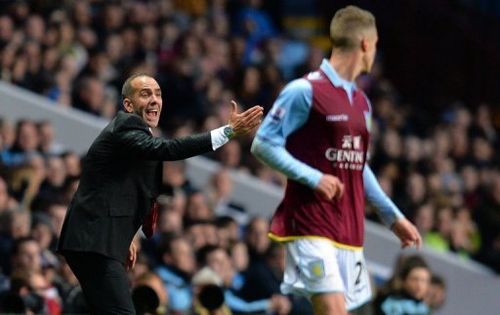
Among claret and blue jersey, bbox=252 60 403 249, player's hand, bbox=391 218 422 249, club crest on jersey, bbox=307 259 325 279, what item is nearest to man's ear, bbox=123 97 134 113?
claret and blue jersey, bbox=252 60 403 249

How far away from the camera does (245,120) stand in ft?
24.8

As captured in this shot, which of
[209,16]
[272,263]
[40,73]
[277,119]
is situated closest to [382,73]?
[209,16]

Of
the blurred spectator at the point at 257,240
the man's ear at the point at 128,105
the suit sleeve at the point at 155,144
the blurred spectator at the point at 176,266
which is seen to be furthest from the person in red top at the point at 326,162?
the blurred spectator at the point at 257,240

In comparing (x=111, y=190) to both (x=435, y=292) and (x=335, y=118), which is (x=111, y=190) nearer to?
(x=335, y=118)

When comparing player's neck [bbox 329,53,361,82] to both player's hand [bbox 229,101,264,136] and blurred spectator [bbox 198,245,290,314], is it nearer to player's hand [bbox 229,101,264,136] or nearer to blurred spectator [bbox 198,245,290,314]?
player's hand [bbox 229,101,264,136]

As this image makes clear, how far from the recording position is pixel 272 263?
12.8 metres

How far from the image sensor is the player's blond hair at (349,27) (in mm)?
8000

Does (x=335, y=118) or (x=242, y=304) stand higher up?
(x=335, y=118)

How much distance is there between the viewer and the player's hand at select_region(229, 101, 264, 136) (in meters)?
7.54

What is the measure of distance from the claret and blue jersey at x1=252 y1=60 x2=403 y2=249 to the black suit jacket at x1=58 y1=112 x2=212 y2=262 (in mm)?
496

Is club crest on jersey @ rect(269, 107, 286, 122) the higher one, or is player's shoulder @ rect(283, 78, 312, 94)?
player's shoulder @ rect(283, 78, 312, 94)

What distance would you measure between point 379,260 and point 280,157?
8.48 metres

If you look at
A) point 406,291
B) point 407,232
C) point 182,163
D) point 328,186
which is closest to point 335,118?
point 328,186

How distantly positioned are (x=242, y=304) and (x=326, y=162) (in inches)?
168
